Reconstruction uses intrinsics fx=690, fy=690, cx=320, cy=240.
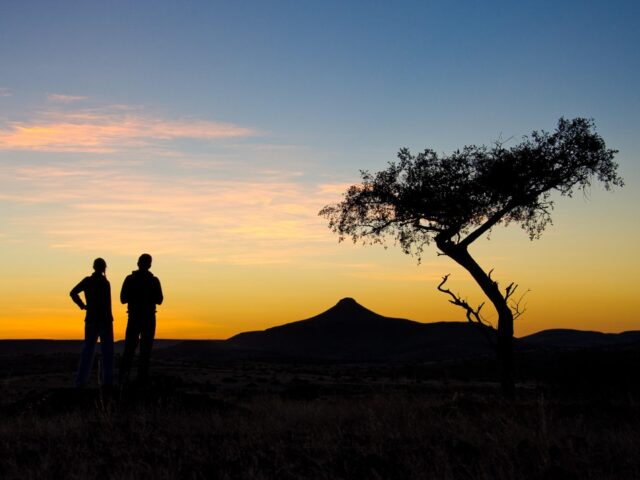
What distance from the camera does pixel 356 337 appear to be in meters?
157

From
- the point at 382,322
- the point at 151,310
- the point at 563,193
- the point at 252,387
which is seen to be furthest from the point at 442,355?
the point at 151,310

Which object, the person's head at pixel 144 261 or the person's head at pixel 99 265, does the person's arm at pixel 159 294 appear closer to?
the person's head at pixel 144 261

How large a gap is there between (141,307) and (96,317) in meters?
1.22

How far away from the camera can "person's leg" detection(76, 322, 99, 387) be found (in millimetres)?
15141

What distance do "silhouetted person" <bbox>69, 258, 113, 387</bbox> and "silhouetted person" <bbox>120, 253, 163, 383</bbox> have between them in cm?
55

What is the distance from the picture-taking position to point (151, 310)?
1495 centimetres

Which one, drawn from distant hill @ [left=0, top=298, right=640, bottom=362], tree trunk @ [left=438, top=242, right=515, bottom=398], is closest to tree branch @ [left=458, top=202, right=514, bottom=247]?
tree trunk @ [left=438, top=242, right=515, bottom=398]

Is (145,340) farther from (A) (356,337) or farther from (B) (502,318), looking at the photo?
(A) (356,337)

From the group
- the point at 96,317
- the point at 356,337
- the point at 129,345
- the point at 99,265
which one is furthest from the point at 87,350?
the point at 356,337

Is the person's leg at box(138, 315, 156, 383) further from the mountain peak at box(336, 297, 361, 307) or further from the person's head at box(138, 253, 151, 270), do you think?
the mountain peak at box(336, 297, 361, 307)

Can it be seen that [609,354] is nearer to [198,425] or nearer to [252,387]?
[252,387]

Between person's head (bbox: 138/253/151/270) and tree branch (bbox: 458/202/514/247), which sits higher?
tree branch (bbox: 458/202/514/247)

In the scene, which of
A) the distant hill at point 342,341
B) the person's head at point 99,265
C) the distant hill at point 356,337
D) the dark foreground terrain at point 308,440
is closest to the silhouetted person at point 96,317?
the person's head at point 99,265

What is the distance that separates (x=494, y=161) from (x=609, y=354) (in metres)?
9.29
